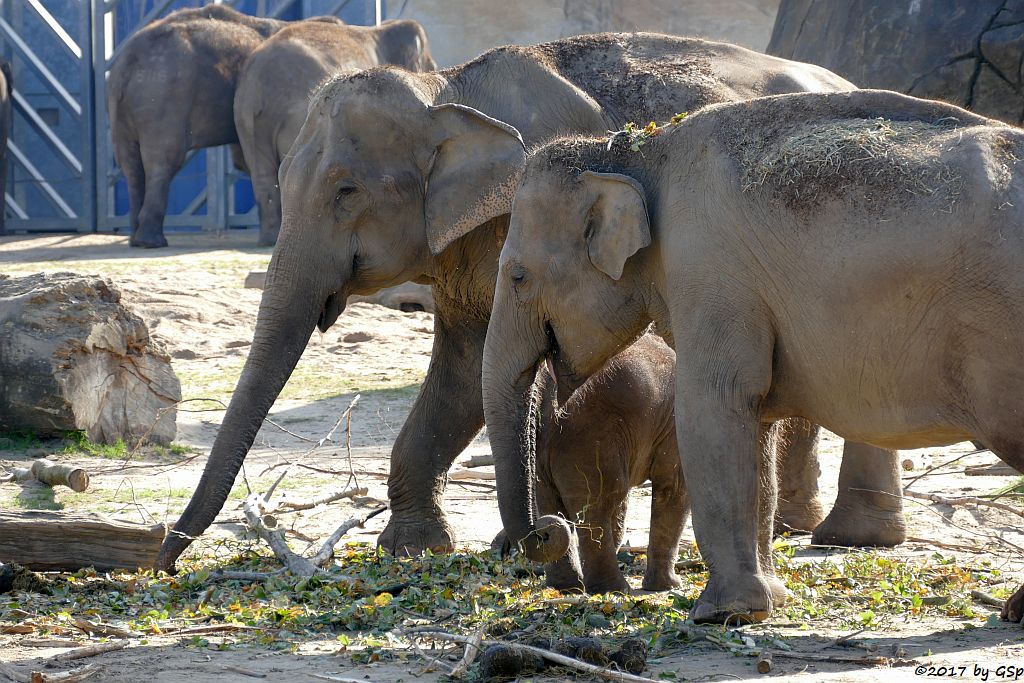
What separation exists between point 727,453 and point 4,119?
12706 mm

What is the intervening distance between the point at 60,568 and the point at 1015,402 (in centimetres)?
273

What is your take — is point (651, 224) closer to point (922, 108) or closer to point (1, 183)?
point (922, 108)

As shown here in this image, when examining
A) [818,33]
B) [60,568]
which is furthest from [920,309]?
[818,33]

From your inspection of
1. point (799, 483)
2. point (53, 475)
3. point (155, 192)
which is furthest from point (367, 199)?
point (155, 192)

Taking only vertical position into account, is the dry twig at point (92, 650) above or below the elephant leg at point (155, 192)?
below

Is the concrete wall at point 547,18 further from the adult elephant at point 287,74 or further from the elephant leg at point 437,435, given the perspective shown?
the elephant leg at point 437,435

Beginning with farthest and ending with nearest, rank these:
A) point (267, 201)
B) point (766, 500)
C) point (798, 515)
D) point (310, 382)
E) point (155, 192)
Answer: point (155, 192)
point (267, 201)
point (310, 382)
point (798, 515)
point (766, 500)

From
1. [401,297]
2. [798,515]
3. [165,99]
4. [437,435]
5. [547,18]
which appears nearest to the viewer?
[437,435]

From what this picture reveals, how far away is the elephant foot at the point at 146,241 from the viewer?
13086 mm

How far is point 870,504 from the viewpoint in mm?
5051

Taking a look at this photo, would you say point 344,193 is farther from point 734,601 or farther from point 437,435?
point 734,601

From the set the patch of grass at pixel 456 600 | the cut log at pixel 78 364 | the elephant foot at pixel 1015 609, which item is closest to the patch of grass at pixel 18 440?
the cut log at pixel 78 364

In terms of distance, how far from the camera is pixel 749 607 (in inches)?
141

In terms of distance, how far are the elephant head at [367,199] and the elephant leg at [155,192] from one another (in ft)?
27.8
